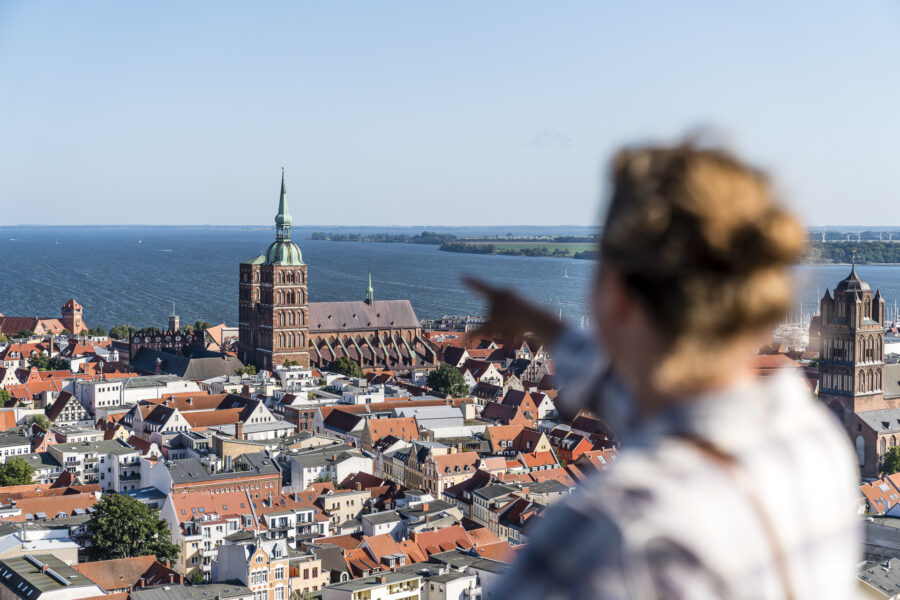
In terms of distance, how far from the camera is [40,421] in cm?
2773

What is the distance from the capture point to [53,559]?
15984mm

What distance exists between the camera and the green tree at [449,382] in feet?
109

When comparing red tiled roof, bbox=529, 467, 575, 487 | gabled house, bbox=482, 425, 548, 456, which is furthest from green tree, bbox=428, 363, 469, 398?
red tiled roof, bbox=529, 467, 575, 487

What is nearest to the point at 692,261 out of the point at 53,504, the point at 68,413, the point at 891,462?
the point at 53,504

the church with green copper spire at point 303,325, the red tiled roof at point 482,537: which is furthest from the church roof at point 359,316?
the red tiled roof at point 482,537

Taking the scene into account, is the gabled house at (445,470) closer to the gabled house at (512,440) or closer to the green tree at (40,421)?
the gabled house at (512,440)

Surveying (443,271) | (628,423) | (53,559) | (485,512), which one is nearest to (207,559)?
(53,559)

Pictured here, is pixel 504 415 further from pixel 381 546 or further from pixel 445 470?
pixel 381 546

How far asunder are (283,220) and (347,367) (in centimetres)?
600

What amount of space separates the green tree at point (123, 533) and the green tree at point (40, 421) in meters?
9.74

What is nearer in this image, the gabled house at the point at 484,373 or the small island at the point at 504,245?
the gabled house at the point at 484,373

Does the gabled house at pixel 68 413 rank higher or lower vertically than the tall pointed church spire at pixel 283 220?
lower

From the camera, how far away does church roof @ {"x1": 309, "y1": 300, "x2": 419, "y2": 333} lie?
4066 cm

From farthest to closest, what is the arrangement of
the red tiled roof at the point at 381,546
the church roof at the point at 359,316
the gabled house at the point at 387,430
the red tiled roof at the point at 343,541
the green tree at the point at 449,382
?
the church roof at the point at 359,316 → the green tree at the point at 449,382 → the gabled house at the point at 387,430 → the red tiled roof at the point at 343,541 → the red tiled roof at the point at 381,546
